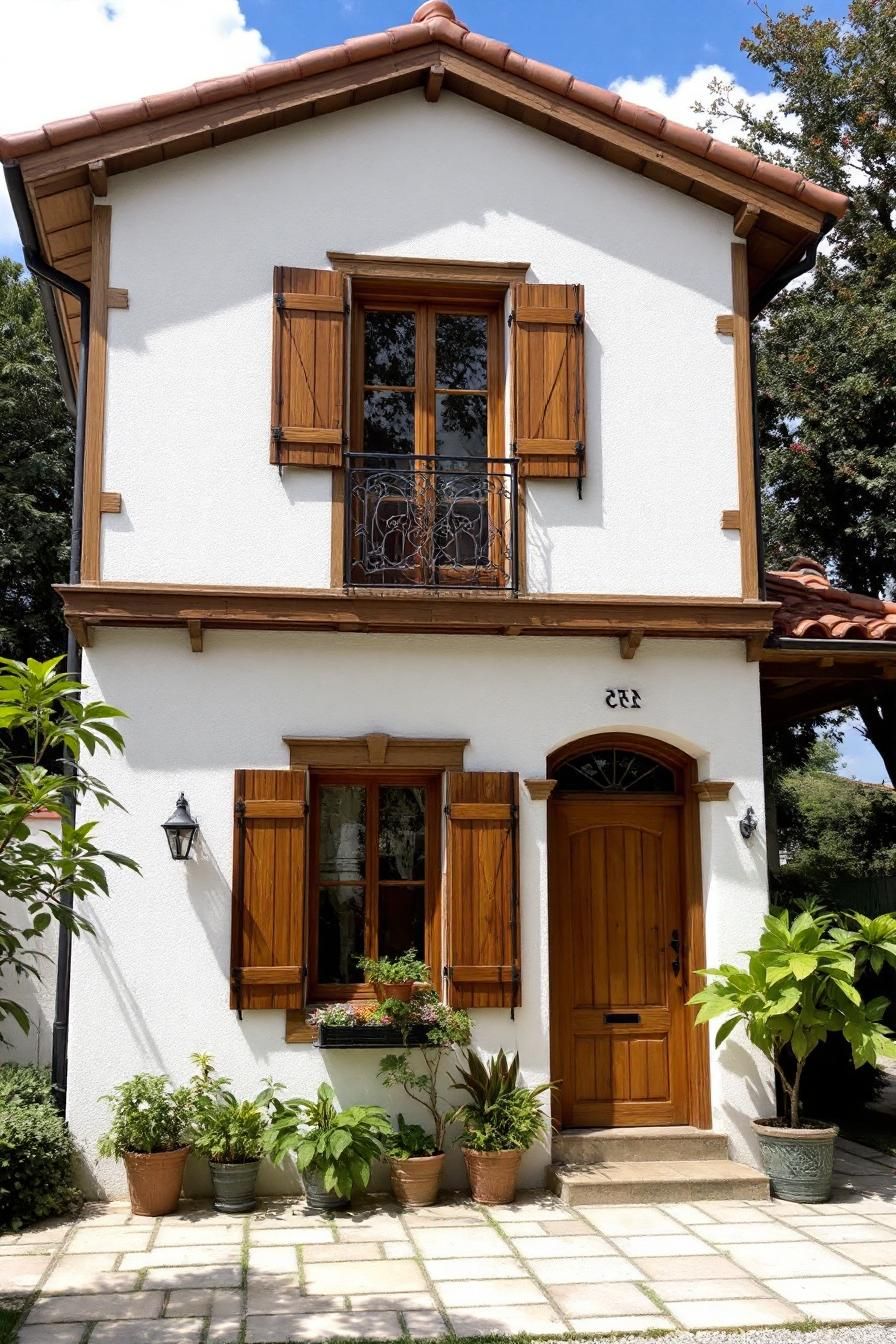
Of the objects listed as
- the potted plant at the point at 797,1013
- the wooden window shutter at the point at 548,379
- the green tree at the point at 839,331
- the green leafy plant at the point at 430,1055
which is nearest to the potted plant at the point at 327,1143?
the green leafy plant at the point at 430,1055

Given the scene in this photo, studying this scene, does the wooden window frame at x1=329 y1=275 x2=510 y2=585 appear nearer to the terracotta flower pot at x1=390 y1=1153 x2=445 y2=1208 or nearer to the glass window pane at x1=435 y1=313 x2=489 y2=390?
the glass window pane at x1=435 y1=313 x2=489 y2=390

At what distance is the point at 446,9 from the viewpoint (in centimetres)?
869

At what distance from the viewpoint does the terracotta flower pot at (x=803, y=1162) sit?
726 cm

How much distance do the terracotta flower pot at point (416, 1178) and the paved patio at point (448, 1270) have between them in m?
0.10

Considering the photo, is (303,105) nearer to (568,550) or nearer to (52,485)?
(568,550)

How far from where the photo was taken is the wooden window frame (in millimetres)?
8242

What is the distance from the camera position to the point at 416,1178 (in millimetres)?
7078

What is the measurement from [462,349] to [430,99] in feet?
5.43

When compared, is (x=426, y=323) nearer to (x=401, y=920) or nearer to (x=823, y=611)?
(x=823, y=611)

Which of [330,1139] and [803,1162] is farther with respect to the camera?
[803,1162]

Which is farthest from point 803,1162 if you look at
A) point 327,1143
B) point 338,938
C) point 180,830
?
point 180,830

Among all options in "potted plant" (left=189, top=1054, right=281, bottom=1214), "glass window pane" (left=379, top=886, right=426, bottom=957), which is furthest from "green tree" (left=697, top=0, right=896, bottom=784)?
"potted plant" (left=189, top=1054, right=281, bottom=1214)

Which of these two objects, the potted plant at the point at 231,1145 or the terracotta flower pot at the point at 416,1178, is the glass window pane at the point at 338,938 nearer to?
the potted plant at the point at 231,1145

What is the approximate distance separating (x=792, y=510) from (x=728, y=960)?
8.52 meters
